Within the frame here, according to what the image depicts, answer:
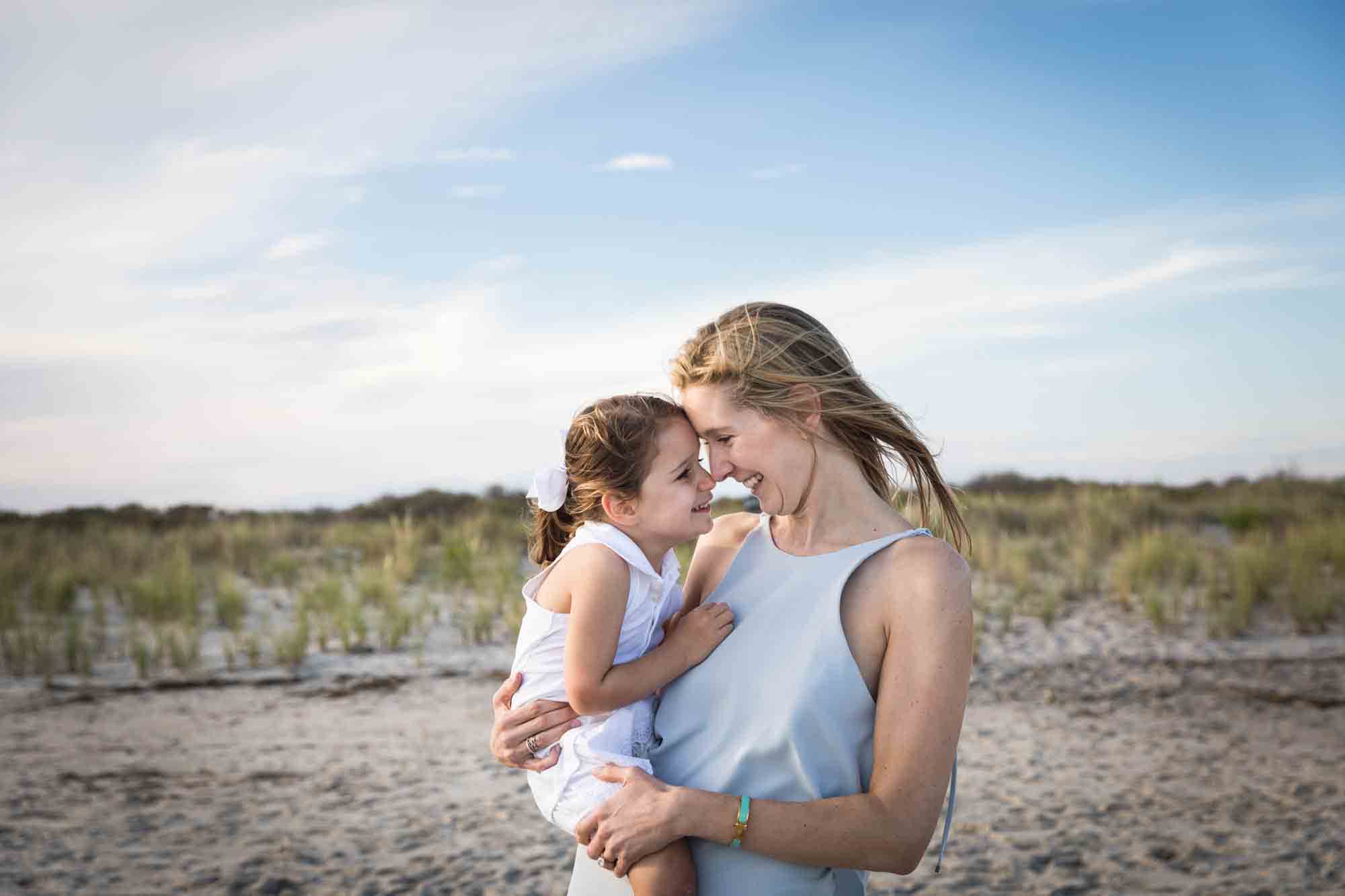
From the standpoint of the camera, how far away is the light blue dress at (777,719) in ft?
7.43

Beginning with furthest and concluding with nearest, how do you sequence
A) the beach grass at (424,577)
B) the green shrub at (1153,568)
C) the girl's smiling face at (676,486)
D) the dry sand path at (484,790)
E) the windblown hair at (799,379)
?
the green shrub at (1153,568) → the beach grass at (424,577) → the dry sand path at (484,790) → the girl's smiling face at (676,486) → the windblown hair at (799,379)

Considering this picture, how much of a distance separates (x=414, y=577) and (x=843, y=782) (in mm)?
12706

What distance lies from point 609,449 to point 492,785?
5090 mm

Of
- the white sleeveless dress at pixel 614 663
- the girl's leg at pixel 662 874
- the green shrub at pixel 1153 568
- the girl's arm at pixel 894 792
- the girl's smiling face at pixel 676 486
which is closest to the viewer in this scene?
the girl's arm at pixel 894 792

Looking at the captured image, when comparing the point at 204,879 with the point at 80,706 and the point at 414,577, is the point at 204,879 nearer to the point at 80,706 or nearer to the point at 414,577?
the point at 80,706

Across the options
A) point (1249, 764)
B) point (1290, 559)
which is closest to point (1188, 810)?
point (1249, 764)

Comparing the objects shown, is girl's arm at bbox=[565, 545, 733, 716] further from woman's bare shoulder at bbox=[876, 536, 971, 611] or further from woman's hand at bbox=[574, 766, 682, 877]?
woman's bare shoulder at bbox=[876, 536, 971, 611]

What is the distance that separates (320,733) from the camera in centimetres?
842

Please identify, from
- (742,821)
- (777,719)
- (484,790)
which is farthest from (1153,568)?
(742,821)

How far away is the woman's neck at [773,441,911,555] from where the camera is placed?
2461mm

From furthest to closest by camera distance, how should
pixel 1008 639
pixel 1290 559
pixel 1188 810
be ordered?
pixel 1290 559 < pixel 1008 639 < pixel 1188 810

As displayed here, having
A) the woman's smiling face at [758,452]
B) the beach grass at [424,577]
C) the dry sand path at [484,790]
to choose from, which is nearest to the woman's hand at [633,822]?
the woman's smiling face at [758,452]

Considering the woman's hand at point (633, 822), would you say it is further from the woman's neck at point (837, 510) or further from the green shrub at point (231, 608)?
the green shrub at point (231, 608)

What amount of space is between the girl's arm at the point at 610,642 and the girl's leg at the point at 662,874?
1.17ft
